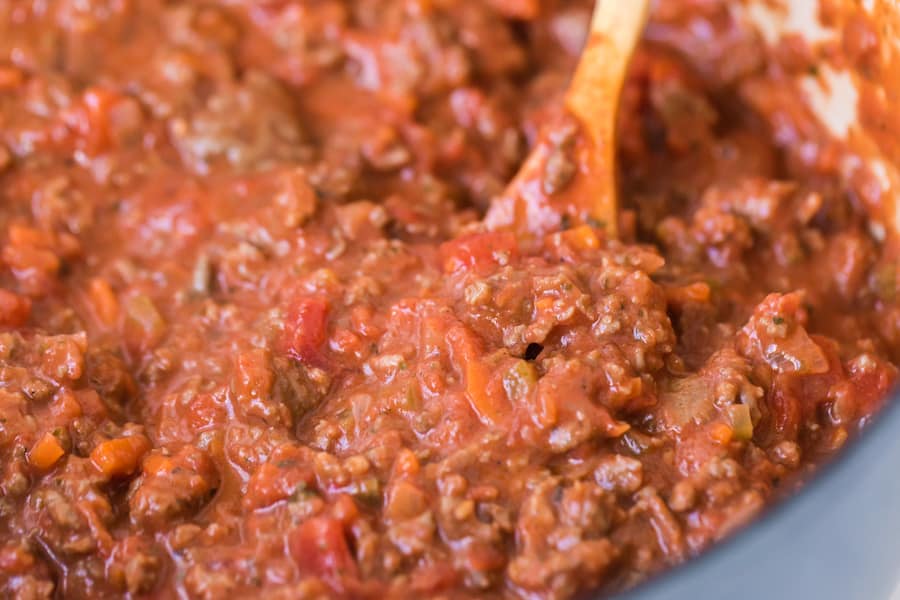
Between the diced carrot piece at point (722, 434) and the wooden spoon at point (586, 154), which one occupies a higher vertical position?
the wooden spoon at point (586, 154)

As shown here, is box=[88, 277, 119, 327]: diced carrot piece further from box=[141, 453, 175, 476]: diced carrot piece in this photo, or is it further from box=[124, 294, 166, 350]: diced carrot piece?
box=[141, 453, 175, 476]: diced carrot piece

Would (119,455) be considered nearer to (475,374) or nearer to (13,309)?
(13,309)

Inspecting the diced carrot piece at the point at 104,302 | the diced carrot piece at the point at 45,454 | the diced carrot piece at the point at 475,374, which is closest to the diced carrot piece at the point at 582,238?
the diced carrot piece at the point at 475,374

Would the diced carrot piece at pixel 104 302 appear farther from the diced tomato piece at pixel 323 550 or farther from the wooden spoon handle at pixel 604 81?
the wooden spoon handle at pixel 604 81

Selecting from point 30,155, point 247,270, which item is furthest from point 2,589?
point 30,155

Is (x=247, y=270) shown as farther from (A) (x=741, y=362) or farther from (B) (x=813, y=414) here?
(B) (x=813, y=414)
